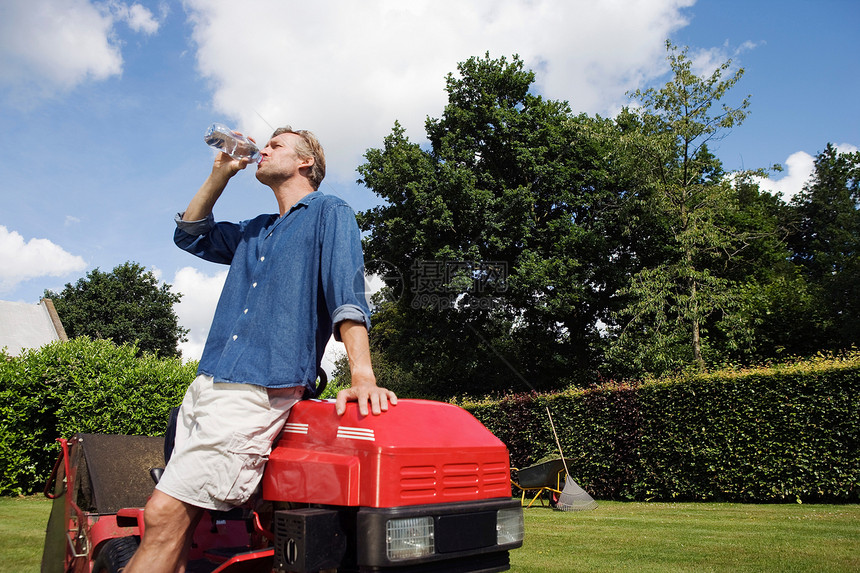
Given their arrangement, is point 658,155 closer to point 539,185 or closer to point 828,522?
point 539,185

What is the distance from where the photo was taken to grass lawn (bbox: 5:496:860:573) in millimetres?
5195

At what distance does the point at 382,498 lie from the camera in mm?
1602

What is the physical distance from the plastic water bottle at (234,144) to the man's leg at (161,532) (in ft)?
3.96

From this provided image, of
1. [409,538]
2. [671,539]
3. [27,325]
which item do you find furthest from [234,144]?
[27,325]

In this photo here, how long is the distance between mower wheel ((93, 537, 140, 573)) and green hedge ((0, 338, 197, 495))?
922cm


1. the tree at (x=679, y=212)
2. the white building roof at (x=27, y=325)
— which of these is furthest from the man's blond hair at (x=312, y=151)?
the white building roof at (x=27, y=325)

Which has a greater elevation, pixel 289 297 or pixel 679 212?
pixel 679 212

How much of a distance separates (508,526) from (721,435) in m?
10.9

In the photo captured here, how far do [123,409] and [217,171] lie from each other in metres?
10.5

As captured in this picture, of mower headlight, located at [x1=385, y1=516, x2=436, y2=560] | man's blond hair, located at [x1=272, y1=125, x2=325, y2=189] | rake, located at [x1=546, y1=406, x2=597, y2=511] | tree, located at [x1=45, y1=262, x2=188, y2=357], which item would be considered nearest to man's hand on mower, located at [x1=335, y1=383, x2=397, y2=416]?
mower headlight, located at [x1=385, y1=516, x2=436, y2=560]

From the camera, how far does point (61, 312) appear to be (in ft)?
124

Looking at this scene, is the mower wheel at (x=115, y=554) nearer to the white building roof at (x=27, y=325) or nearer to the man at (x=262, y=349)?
the man at (x=262, y=349)

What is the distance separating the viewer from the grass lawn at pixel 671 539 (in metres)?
5.20

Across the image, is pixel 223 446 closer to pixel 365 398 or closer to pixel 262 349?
pixel 262 349
